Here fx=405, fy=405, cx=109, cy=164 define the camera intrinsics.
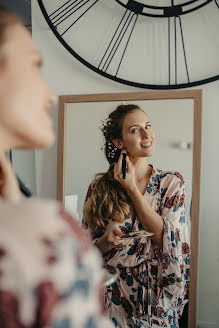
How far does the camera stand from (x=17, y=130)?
0.41 metres

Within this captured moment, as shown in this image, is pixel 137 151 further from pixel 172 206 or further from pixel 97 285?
pixel 97 285

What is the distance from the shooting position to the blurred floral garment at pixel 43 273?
329 mm

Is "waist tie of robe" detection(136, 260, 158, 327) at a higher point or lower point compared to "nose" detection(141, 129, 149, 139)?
lower

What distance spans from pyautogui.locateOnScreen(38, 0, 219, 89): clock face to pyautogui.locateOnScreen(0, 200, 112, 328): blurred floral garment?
1173mm

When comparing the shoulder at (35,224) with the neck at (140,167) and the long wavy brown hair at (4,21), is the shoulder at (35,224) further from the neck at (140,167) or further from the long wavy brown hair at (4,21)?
the neck at (140,167)

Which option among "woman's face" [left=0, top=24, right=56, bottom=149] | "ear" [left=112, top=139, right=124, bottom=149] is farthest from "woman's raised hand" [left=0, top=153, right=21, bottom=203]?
"ear" [left=112, top=139, right=124, bottom=149]

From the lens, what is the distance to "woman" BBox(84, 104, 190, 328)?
1320mm

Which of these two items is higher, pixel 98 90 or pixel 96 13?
Answer: pixel 96 13

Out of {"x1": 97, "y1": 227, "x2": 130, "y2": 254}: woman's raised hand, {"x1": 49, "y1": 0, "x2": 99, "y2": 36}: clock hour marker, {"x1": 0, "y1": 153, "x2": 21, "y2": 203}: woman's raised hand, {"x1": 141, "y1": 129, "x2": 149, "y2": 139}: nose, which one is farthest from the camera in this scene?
{"x1": 49, "y1": 0, "x2": 99, "y2": 36}: clock hour marker

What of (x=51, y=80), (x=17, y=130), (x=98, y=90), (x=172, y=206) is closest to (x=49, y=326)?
(x=17, y=130)

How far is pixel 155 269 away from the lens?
1325 millimetres

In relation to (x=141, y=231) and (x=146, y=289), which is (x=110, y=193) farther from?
(x=146, y=289)

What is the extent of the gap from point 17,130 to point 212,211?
1125 millimetres

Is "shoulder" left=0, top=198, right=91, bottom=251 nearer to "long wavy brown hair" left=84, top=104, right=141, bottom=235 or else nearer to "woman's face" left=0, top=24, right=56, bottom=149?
"woman's face" left=0, top=24, right=56, bottom=149
